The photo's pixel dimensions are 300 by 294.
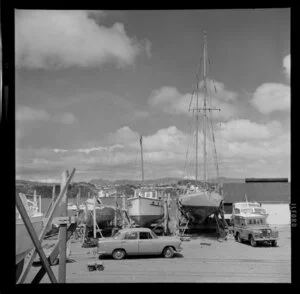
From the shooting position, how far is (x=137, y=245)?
278 inches

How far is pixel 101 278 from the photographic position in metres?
5.27

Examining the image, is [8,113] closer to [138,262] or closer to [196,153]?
[138,262]

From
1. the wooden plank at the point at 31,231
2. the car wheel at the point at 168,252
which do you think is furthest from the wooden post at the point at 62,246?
the car wheel at the point at 168,252

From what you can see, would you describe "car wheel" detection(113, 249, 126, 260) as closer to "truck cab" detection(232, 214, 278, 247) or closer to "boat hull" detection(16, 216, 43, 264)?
"truck cab" detection(232, 214, 278, 247)

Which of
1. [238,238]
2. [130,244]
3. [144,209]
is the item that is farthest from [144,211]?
[130,244]

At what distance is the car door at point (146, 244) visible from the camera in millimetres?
7055

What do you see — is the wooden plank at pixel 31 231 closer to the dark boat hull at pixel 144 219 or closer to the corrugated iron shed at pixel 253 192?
the dark boat hull at pixel 144 219

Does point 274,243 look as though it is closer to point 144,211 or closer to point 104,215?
point 144,211

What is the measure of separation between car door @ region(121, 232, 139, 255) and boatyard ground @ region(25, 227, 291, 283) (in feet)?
0.47

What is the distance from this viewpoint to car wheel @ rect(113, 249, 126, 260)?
22.9 feet

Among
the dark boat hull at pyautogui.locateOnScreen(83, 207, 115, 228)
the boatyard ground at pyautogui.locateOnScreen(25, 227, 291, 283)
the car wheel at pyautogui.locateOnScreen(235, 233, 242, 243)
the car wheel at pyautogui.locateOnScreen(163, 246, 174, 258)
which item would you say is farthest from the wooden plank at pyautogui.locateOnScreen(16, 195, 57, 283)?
the dark boat hull at pyautogui.locateOnScreen(83, 207, 115, 228)

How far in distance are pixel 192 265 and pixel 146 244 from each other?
1.33 m
